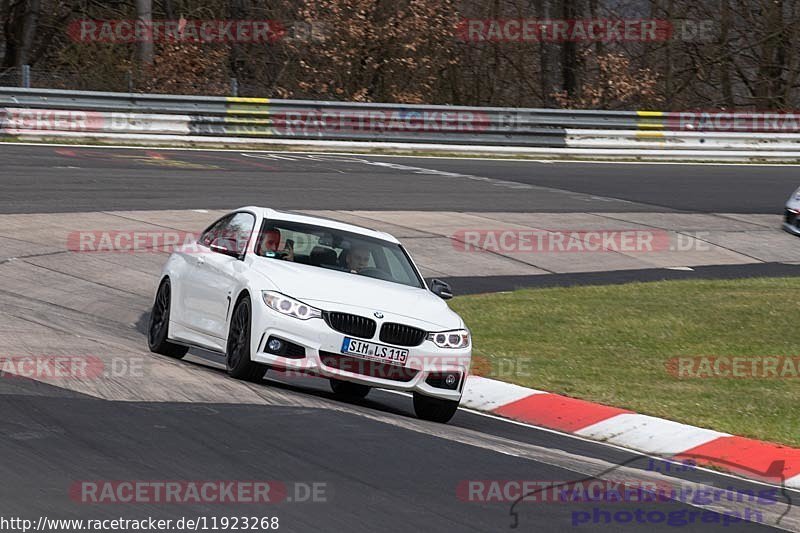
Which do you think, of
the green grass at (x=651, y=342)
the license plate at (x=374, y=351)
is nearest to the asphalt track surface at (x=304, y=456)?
the license plate at (x=374, y=351)

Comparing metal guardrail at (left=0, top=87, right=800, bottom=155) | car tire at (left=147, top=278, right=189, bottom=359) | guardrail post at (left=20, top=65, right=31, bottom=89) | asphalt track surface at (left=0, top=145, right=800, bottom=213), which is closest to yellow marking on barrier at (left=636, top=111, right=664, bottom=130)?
metal guardrail at (left=0, top=87, right=800, bottom=155)

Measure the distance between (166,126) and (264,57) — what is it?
414 inches

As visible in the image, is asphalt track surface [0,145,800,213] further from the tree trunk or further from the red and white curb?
the red and white curb

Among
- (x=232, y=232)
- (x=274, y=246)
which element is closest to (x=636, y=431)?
(x=274, y=246)

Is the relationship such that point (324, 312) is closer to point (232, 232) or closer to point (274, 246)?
point (274, 246)

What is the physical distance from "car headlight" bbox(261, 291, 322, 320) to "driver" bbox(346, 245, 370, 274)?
1156 millimetres

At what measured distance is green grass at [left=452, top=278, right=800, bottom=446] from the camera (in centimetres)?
1101

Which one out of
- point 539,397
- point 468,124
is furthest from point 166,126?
point 539,397

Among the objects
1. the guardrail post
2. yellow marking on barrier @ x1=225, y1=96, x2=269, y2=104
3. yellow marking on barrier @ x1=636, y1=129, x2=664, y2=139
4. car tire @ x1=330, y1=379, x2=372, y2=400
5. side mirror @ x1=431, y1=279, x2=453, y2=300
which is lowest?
car tire @ x1=330, y1=379, x2=372, y2=400

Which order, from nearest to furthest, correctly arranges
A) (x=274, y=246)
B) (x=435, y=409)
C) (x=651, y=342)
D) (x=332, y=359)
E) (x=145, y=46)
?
(x=332, y=359)
(x=435, y=409)
(x=274, y=246)
(x=651, y=342)
(x=145, y=46)

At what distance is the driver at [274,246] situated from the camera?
1096 cm

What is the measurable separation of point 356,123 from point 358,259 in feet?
66.7

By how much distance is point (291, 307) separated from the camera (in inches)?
386

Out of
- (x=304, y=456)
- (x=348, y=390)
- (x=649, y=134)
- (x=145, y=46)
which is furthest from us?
(x=145, y=46)
